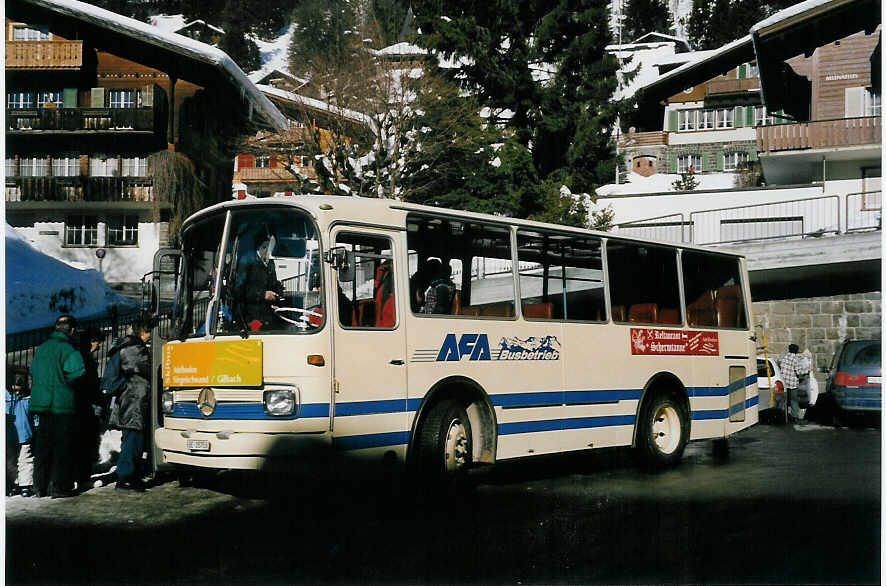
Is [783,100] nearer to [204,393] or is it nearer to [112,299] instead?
[112,299]

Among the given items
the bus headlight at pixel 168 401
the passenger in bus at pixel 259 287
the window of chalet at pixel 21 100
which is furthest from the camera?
the window of chalet at pixel 21 100

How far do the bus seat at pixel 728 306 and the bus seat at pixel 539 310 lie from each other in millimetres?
3762

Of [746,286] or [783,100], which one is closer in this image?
[746,286]

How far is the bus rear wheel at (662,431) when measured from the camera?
40.7ft

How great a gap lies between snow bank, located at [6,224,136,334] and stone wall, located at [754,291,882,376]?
1934cm

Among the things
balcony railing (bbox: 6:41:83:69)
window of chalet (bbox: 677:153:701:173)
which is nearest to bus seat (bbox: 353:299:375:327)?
balcony railing (bbox: 6:41:83:69)

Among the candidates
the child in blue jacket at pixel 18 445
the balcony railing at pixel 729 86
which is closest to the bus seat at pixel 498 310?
the child in blue jacket at pixel 18 445

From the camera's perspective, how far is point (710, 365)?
1372 centimetres

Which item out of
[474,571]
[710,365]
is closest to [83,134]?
[710,365]

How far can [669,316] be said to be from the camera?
13039mm

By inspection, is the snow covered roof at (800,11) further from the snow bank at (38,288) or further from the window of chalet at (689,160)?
the window of chalet at (689,160)

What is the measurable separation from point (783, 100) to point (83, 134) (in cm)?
2669

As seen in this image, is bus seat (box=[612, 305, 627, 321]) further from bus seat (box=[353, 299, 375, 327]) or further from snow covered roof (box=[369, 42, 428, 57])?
snow covered roof (box=[369, 42, 428, 57])

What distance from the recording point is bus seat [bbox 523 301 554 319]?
10883 mm
